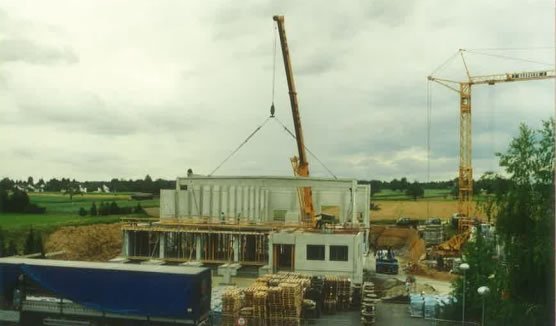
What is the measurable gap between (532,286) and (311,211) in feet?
74.7

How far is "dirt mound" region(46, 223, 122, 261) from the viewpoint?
4616cm

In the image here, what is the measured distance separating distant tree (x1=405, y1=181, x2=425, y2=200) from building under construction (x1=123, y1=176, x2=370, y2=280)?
41.8 meters

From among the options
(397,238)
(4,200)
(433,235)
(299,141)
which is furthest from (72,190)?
(433,235)

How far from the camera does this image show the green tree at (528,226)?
636 inches

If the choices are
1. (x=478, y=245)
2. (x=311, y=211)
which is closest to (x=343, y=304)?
(x=478, y=245)

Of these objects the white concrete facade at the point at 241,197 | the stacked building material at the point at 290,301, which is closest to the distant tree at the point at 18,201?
the white concrete facade at the point at 241,197

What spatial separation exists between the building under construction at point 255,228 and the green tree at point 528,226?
35.3 ft

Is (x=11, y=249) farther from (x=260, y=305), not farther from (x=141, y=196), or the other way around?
(x=260, y=305)

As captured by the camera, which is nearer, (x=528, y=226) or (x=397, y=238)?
(x=528, y=226)

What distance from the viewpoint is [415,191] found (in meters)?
83.4

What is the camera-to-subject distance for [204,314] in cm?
1783

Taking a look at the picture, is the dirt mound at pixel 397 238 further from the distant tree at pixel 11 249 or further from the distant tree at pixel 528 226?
the distant tree at pixel 528 226

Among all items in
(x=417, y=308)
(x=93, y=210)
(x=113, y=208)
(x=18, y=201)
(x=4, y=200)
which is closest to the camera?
(x=417, y=308)

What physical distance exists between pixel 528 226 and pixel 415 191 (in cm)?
6729
